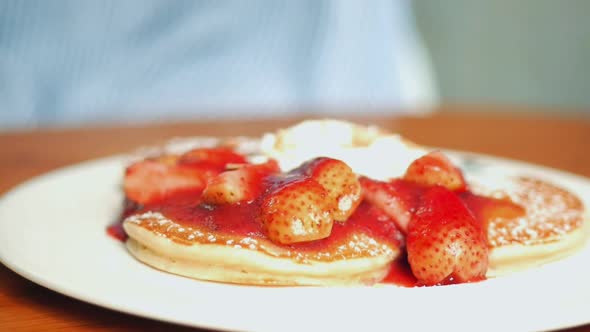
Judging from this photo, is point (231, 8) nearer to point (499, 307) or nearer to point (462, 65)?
point (462, 65)

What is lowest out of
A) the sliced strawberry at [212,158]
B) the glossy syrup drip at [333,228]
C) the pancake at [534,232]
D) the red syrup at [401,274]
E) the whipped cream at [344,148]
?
the red syrup at [401,274]

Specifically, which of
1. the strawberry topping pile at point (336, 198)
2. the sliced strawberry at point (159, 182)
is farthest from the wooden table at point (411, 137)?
the strawberry topping pile at point (336, 198)

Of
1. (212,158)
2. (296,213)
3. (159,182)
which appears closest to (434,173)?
(296,213)

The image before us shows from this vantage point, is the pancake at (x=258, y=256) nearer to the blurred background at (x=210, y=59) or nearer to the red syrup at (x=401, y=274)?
the red syrup at (x=401, y=274)

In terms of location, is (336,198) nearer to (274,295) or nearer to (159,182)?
(274,295)

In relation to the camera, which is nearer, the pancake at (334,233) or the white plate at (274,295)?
the white plate at (274,295)

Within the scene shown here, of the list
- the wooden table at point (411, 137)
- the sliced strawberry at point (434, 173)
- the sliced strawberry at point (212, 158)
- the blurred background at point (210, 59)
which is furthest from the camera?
the blurred background at point (210, 59)
